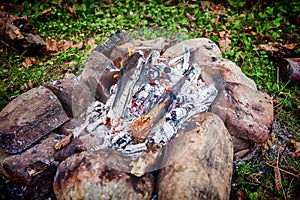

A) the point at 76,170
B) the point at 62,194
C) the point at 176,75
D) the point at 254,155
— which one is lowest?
the point at 254,155

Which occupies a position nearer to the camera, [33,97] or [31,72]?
[33,97]

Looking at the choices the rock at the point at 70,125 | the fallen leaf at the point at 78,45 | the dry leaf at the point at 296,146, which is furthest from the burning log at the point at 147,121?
the fallen leaf at the point at 78,45

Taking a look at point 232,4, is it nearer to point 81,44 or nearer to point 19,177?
point 81,44

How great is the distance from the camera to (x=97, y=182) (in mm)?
1620

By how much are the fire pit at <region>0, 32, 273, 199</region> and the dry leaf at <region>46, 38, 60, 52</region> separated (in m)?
1.10

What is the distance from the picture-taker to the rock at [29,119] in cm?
190

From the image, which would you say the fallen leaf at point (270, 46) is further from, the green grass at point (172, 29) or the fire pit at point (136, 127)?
the fire pit at point (136, 127)

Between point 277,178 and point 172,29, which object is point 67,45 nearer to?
point 172,29

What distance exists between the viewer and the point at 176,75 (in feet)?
7.73

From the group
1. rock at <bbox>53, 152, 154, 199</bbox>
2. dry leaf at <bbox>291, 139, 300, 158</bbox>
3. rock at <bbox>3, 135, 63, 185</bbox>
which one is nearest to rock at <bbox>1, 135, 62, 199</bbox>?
rock at <bbox>3, 135, 63, 185</bbox>

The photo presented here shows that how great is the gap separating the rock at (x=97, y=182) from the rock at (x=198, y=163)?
126 mm

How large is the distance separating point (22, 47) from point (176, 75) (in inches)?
77.6

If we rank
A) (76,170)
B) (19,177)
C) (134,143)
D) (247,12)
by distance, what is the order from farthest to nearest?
(247,12) < (134,143) < (19,177) < (76,170)

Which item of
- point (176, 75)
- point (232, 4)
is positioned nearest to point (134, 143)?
point (176, 75)
